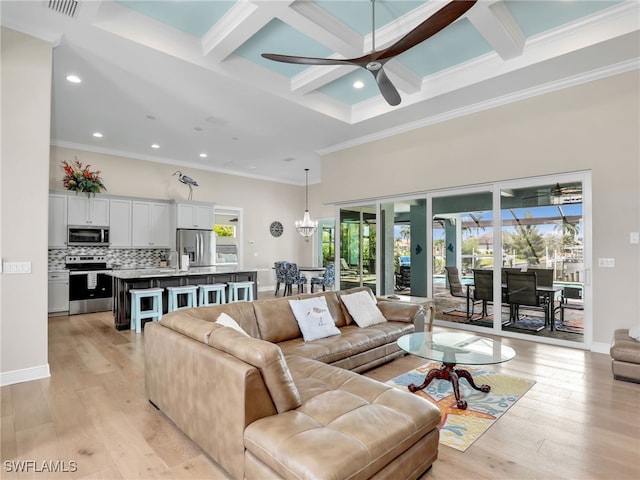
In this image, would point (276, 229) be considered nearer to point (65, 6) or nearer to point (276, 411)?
point (65, 6)

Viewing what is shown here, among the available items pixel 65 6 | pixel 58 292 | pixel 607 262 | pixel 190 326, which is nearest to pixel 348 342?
pixel 190 326

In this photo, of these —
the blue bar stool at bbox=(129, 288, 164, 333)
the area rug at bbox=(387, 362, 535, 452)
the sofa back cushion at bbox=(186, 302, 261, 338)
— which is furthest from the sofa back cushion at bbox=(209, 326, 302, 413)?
the blue bar stool at bbox=(129, 288, 164, 333)

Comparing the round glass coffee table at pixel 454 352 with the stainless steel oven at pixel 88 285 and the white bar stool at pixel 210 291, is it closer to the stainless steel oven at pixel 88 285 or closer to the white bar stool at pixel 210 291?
the white bar stool at pixel 210 291

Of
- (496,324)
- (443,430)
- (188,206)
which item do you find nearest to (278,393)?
(443,430)

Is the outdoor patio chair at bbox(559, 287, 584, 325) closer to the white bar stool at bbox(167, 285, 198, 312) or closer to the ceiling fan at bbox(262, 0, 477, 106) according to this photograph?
the ceiling fan at bbox(262, 0, 477, 106)

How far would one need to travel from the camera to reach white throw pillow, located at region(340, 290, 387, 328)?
13.2ft

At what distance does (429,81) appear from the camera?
491 centimetres

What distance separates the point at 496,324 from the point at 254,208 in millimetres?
7118

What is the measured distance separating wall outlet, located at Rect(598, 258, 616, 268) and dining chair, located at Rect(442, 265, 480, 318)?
1.71 meters

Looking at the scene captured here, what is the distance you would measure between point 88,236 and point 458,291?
712 centimetres

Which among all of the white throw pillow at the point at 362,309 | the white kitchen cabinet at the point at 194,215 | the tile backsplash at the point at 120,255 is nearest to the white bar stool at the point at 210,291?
the white kitchen cabinet at the point at 194,215

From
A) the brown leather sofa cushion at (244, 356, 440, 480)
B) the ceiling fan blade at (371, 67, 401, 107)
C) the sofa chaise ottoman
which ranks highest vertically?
the ceiling fan blade at (371, 67, 401, 107)

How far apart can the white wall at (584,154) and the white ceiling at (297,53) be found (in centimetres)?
21

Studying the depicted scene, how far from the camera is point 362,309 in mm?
4121
